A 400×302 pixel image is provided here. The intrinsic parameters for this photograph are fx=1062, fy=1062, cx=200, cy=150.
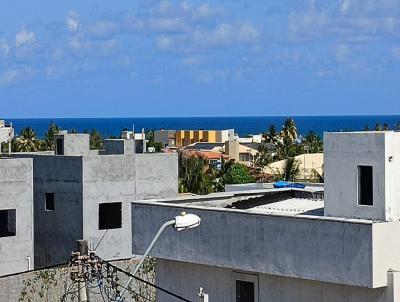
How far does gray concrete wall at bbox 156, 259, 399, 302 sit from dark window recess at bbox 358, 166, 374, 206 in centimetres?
201

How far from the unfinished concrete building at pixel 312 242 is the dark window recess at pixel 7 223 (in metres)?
11.1

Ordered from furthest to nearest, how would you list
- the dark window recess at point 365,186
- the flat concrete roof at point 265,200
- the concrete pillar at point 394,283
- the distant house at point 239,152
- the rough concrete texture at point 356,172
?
the distant house at point 239,152
the flat concrete roof at point 265,200
the dark window recess at point 365,186
the rough concrete texture at point 356,172
the concrete pillar at point 394,283

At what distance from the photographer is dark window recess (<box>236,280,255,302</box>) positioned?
23609 mm

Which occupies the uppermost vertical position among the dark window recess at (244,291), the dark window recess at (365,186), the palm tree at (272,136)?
the palm tree at (272,136)

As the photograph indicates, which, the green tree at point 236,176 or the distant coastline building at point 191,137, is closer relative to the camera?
the green tree at point 236,176

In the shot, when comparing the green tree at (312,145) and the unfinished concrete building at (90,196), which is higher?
the green tree at (312,145)

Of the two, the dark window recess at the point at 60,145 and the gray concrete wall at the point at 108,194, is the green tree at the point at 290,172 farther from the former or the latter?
the gray concrete wall at the point at 108,194

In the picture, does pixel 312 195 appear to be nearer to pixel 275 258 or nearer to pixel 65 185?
pixel 275 258

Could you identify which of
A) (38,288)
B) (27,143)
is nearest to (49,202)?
(38,288)

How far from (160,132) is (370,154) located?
151m

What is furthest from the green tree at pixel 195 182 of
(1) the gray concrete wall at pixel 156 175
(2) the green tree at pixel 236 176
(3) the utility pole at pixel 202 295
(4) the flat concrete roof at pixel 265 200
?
(3) the utility pole at pixel 202 295

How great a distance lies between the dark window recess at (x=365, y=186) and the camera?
2228 centimetres

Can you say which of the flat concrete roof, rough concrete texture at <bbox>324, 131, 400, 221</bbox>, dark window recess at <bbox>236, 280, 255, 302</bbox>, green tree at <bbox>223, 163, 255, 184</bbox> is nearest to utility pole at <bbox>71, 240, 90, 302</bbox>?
dark window recess at <bbox>236, 280, 255, 302</bbox>

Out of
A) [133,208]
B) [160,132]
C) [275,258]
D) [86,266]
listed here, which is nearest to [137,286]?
[133,208]
